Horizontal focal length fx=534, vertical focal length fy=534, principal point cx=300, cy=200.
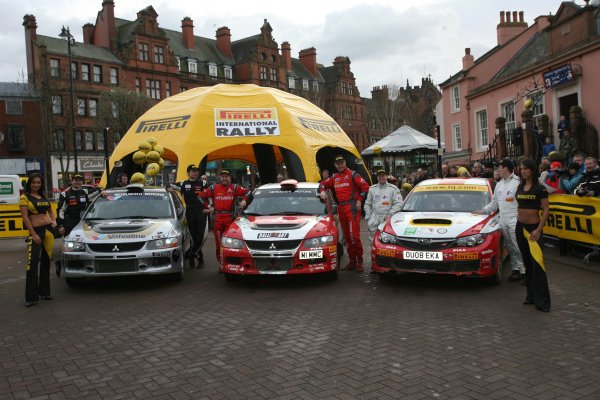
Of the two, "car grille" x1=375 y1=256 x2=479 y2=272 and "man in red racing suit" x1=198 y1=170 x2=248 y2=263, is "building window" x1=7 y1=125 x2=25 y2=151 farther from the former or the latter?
"car grille" x1=375 y1=256 x2=479 y2=272

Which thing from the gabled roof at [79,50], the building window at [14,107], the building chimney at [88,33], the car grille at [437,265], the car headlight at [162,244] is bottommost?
the car grille at [437,265]

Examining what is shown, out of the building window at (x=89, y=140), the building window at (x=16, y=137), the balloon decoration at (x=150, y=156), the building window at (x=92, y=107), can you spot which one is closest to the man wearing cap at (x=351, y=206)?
the balloon decoration at (x=150, y=156)

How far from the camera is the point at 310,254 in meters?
8.29

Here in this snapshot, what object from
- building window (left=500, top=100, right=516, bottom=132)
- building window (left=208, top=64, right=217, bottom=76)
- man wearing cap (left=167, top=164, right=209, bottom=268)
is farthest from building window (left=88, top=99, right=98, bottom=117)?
man wearing cap (left=167, top=164, right=209, bottom=268)

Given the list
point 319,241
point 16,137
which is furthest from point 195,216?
point 16,137

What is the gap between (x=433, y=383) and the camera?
14.6 feet

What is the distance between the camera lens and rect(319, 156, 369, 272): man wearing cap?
9.82 m

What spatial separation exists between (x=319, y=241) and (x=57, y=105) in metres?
43.7

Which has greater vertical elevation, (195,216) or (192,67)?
(192,67)

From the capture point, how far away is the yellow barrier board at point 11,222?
15.7m

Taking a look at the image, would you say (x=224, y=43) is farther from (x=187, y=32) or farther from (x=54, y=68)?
(x=54, y=68)

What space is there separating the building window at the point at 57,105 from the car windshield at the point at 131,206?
127 ft

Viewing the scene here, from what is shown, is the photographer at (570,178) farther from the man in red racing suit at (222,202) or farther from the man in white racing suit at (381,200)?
the man in red racing suit at (222,202)

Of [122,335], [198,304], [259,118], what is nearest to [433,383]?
[122,335]
